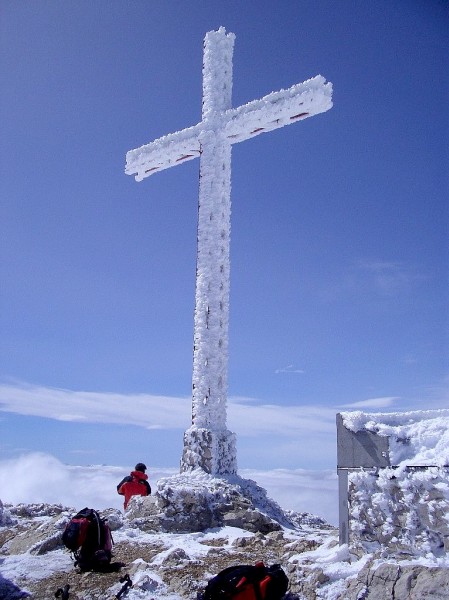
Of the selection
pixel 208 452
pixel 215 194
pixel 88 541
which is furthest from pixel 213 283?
pixel 88 541

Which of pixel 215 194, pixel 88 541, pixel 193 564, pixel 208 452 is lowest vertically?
pixel 193 564

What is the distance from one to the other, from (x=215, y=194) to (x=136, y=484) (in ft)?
22.1

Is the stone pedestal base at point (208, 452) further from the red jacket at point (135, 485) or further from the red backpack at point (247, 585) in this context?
the red backpack at point (247, 585)

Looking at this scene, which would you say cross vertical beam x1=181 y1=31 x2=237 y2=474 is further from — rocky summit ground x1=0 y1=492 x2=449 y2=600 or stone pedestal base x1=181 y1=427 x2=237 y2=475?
rocky summit ground x1=0 y1=492 x2=449 y2=600

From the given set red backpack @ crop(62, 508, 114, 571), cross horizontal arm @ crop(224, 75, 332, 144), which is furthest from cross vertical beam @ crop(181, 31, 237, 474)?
red backpack @ crop(62, 508, 114, 571)

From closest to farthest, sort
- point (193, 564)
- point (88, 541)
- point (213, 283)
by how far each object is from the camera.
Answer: point (193, 564), point (88, 541), point (213, 283)

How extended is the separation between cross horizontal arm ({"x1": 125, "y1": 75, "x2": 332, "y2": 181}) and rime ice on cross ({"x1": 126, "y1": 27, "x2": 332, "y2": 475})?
0.07ft

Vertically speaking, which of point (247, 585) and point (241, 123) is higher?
point (241, 123)

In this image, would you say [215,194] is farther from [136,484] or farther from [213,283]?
[136,484]

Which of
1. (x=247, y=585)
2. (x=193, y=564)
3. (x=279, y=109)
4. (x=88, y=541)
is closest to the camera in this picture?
(x=247, y=585)

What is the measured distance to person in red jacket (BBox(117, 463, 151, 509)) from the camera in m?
11.4

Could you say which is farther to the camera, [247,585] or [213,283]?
[213,283]

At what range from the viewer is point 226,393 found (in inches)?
471

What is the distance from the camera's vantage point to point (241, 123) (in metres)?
12.6
